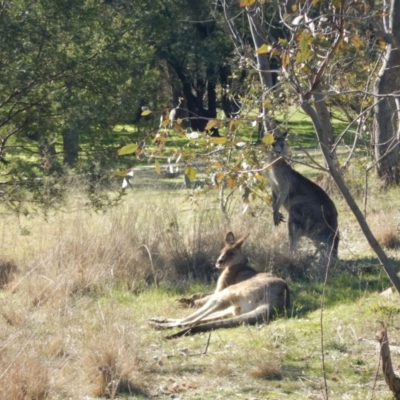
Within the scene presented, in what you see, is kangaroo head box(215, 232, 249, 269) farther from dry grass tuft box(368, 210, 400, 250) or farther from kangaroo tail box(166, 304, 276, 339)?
dry grass tuft box(368, 210, 400, 250)

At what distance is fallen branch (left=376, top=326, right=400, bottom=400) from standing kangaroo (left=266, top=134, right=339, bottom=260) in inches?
192

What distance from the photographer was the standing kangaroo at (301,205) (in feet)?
37.2

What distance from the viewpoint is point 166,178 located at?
2272 cm

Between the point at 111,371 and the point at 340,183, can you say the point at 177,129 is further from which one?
the point at 111,371

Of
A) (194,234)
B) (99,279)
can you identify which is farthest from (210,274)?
(99,279)

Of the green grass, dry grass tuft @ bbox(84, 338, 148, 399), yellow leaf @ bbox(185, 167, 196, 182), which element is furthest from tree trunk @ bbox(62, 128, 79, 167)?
yellow leaf @ bbox(185, 167, 196, 182)

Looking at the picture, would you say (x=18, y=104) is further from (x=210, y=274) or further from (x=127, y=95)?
(x=210, y=274)

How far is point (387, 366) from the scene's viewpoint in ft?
18.6

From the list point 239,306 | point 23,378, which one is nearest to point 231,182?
point 23,378

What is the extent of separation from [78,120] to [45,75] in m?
0.87

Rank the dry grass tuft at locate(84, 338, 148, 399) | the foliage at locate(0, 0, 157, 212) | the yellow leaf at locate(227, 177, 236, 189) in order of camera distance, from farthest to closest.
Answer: the foliage at locate(0, 0, 157, 212), the dry grass tuft at locate(84, 338, 148, 399), the yellow leaf at locate(227, 177, 236, 189)

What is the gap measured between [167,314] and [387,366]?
3.49 m

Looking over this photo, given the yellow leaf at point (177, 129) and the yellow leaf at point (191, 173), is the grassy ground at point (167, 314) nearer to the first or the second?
the yellow leaf at point (191, 173)

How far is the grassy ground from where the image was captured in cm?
634
